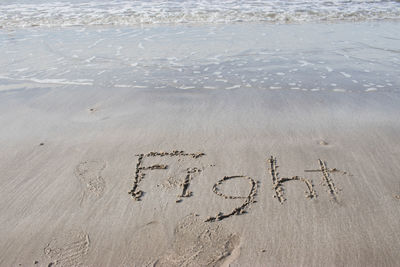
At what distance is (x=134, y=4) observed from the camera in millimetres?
9281

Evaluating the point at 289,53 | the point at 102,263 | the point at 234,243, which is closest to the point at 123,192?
the point at 102,263

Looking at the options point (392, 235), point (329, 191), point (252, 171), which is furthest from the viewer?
point (252, 171)

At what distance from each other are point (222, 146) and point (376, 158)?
4.05 ft

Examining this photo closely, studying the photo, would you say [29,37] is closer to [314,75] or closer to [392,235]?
[314,75]

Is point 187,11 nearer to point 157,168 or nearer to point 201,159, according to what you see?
point 201,159

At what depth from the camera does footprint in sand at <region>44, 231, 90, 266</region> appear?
186 cm

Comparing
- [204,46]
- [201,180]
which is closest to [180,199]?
[201,180]

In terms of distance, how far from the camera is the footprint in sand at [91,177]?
2.38 m

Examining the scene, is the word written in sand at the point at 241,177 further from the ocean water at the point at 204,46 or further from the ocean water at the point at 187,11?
the ocean water at the point at 187,11

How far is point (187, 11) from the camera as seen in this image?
8328 mm

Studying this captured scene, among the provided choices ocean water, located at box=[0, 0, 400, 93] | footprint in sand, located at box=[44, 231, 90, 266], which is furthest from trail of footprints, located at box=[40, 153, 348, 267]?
ocean water, located at box=[0, 0, 400, 93]

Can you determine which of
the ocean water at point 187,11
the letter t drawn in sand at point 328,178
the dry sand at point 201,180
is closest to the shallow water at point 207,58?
the dry sand at point 201,180

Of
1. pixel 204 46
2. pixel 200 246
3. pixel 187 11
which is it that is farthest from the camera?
pixel 187 11

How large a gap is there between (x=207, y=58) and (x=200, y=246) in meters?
3.49
